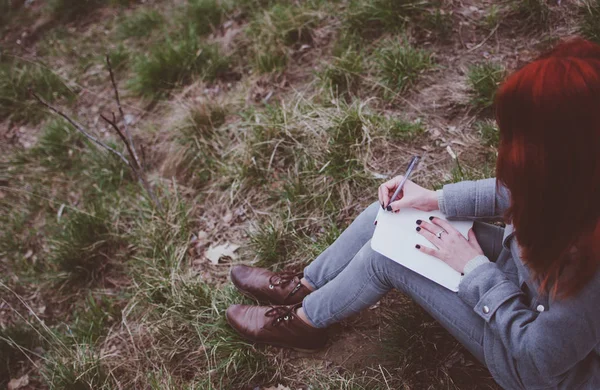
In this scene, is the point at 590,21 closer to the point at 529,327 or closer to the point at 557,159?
the point at 557,159

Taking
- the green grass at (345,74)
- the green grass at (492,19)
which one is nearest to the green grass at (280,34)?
the green grass at (345,74)

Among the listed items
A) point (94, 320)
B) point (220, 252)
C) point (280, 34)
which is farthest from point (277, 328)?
point (280, 34)

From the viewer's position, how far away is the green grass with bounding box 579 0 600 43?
9.06 ft

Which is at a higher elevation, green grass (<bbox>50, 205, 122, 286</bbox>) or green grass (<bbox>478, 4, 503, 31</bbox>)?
green grass (<bbox>478, 4, 503, 31</bbox>)

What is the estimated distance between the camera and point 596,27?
276 cm

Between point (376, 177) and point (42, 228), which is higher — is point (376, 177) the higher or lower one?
the higher one

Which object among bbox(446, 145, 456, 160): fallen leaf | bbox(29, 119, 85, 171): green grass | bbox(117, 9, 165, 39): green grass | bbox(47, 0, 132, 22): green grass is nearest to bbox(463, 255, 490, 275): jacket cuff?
bbox(446, 145, 456, 160): fallen leaf

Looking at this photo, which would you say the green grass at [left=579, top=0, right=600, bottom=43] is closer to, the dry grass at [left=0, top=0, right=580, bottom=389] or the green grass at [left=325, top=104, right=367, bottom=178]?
the dry grass at [left=0, top=0, right=580, bottom=389]

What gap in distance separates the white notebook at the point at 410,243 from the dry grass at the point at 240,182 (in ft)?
1.75

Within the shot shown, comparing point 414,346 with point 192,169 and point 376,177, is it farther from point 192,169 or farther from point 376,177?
point 192,169

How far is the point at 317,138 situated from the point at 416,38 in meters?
1.10

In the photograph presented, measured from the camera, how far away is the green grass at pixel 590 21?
9.06ft

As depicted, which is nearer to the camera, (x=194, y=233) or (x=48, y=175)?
(x=194, y=233)

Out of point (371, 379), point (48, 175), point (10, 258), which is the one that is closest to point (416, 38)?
point (371, 379)
